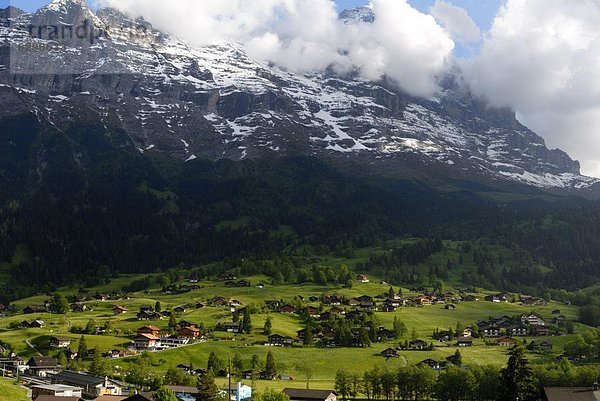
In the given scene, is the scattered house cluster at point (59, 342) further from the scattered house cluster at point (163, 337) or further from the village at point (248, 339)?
the scattered house cluster at point (163, 337)

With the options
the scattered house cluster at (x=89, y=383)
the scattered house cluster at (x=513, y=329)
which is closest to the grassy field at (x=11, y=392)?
the scattered house cluster at (x=89, y=383)

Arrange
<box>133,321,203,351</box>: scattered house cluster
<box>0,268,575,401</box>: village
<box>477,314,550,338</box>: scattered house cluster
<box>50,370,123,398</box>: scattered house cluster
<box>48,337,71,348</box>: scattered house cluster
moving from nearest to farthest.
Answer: <box>50,370,123,398</box>: scattered house cluster, <box>0,268,575,401</box>: village, <box>48,337,71,348</box>: scattered house cluster, <box>133,321,203,351</box>: scattered house cluster, <box>477,314,550,338</box>: scattered house cluster

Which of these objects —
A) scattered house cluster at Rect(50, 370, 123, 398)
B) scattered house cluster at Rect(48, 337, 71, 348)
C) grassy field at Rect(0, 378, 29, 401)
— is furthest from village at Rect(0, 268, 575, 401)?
grassy field at Rect(0, 378, 29, 401)

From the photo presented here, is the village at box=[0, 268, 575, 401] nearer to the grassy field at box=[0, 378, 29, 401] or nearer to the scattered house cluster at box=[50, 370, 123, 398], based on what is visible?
the scattered house cluster at box=[50, 370, 123, 398]

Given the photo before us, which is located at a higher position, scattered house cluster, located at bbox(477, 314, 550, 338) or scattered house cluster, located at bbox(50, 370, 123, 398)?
scattered house cluster, located at bbox(477, 314, 550, 338)

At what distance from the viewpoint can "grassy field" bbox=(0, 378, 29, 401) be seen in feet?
323

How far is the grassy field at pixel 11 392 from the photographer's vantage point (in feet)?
323

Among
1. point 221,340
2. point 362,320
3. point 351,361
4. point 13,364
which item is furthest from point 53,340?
point 362,320

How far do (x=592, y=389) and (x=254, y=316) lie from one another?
11351cm

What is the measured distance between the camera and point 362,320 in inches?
7461

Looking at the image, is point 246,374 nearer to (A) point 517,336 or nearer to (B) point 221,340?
(B) point 221,340

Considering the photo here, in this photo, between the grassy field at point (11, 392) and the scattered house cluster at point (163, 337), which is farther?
the scattered house cluster at point (163, 337)

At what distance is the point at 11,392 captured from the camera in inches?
4035

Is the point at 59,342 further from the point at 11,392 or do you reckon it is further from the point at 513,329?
the point at 513,329
